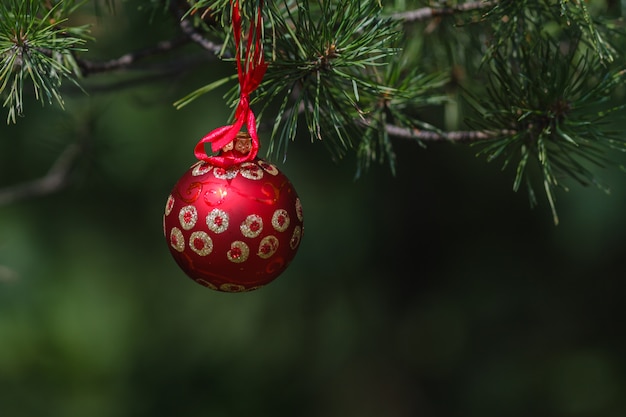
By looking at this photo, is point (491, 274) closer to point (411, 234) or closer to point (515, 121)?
point (411, 234)

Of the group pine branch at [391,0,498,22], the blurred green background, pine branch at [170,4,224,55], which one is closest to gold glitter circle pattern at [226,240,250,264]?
pine branch at [170,4,224,55]

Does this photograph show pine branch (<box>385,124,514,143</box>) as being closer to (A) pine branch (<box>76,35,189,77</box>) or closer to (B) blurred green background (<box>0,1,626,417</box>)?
(A) pine branch (<box>76,35,189,77</box>)

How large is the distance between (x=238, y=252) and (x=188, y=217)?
2.1 inches

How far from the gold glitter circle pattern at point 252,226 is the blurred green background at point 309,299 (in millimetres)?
1545

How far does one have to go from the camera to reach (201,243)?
2.33ft

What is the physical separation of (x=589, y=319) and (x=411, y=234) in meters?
0.59

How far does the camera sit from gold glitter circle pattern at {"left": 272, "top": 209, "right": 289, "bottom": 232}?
72cm

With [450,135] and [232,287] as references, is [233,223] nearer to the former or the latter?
[232,287]

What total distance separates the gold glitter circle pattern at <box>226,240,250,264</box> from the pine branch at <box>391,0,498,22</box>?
1.03 ft

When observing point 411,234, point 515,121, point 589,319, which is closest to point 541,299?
point 589,319

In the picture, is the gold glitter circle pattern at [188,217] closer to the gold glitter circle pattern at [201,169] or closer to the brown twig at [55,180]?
the gold glitter circle pattern at [201,169]

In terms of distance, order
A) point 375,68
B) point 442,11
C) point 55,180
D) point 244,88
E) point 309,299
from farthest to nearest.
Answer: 1. point 309,299
2. point 55,180
3. point 442,11
4. point 375,68
5. point 244,88

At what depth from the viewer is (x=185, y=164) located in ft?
7.63

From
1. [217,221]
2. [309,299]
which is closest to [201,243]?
[217,221]
